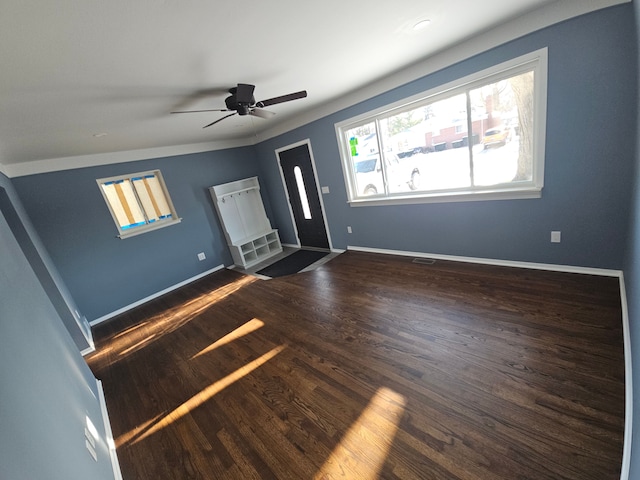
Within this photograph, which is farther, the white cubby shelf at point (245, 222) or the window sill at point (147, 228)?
the white cubby shelf at point (245, 222)

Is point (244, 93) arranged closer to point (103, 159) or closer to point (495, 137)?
point (495, 137)

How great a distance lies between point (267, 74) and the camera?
7.64 feet

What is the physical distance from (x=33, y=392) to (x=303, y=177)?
176 inches

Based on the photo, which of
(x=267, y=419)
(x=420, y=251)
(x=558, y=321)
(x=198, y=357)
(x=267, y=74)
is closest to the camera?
(x=267, y=419)

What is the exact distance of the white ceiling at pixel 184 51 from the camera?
126 cm

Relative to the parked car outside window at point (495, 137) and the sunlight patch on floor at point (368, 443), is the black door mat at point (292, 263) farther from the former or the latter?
the parked car outside window at point (495, 137)

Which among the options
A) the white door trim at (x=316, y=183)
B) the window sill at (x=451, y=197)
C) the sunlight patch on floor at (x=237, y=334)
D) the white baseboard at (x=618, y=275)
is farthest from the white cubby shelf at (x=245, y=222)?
the window sill at (x=451, y=197)

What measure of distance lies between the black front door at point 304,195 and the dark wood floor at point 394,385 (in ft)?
7.34

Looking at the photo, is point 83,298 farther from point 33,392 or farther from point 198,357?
point 33,392

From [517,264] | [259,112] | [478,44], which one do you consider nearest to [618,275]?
[517,264]

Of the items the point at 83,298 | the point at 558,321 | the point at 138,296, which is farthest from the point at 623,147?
the point at 83,298

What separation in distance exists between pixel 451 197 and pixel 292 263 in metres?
2.94

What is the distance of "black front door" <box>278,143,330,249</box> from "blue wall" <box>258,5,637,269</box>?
6.00 feet

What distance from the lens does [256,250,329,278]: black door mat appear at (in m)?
4.57
